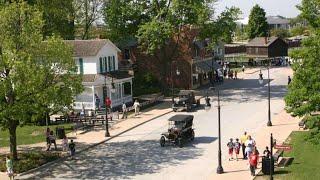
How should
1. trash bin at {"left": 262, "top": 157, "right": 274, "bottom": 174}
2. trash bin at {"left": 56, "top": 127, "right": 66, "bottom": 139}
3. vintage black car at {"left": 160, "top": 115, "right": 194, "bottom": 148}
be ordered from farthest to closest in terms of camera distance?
trash bin at {"left": 56, "top": 127, "right": 66, "bottom": 139} → vintage black car at {"left": 160, "top": 115, "right": 194, "bottom": 148} → trash bin at {"left": 262, "top": 157, "right": 274, "bottom": 174}

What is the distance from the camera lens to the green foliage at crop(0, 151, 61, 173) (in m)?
32.7

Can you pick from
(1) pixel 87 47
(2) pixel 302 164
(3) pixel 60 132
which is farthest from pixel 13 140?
(1) pixel 87 47

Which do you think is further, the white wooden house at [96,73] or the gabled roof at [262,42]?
the gabled roof at [262,42]

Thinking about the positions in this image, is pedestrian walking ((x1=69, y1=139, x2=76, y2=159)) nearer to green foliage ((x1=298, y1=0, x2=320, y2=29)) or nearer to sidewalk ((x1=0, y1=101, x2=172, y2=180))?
sidewalk ((x1=0, y1=101, x2=172, y2=180))

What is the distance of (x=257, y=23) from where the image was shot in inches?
5054

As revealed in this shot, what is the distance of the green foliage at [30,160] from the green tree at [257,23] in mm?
98438

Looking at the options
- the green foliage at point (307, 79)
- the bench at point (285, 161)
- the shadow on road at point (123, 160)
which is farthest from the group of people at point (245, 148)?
the green foliage at point (307, 79)

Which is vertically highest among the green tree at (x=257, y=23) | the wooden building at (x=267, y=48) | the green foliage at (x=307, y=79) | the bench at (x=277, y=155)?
the green tree at (x=257, y=23)

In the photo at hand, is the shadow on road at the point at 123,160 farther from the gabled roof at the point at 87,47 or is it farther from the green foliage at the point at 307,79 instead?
the gabled roof at the point at 87,47

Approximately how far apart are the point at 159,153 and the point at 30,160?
8247 millimetres

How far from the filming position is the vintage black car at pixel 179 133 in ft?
123

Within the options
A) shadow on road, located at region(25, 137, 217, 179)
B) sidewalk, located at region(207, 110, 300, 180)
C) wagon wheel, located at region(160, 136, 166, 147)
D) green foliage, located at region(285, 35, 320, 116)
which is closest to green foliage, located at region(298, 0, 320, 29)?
green foliage, located at region(285, 35, 320, 116)

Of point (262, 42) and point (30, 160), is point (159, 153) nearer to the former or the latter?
point (30, 160)

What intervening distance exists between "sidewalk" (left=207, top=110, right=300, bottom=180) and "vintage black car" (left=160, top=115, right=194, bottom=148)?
477 cm
